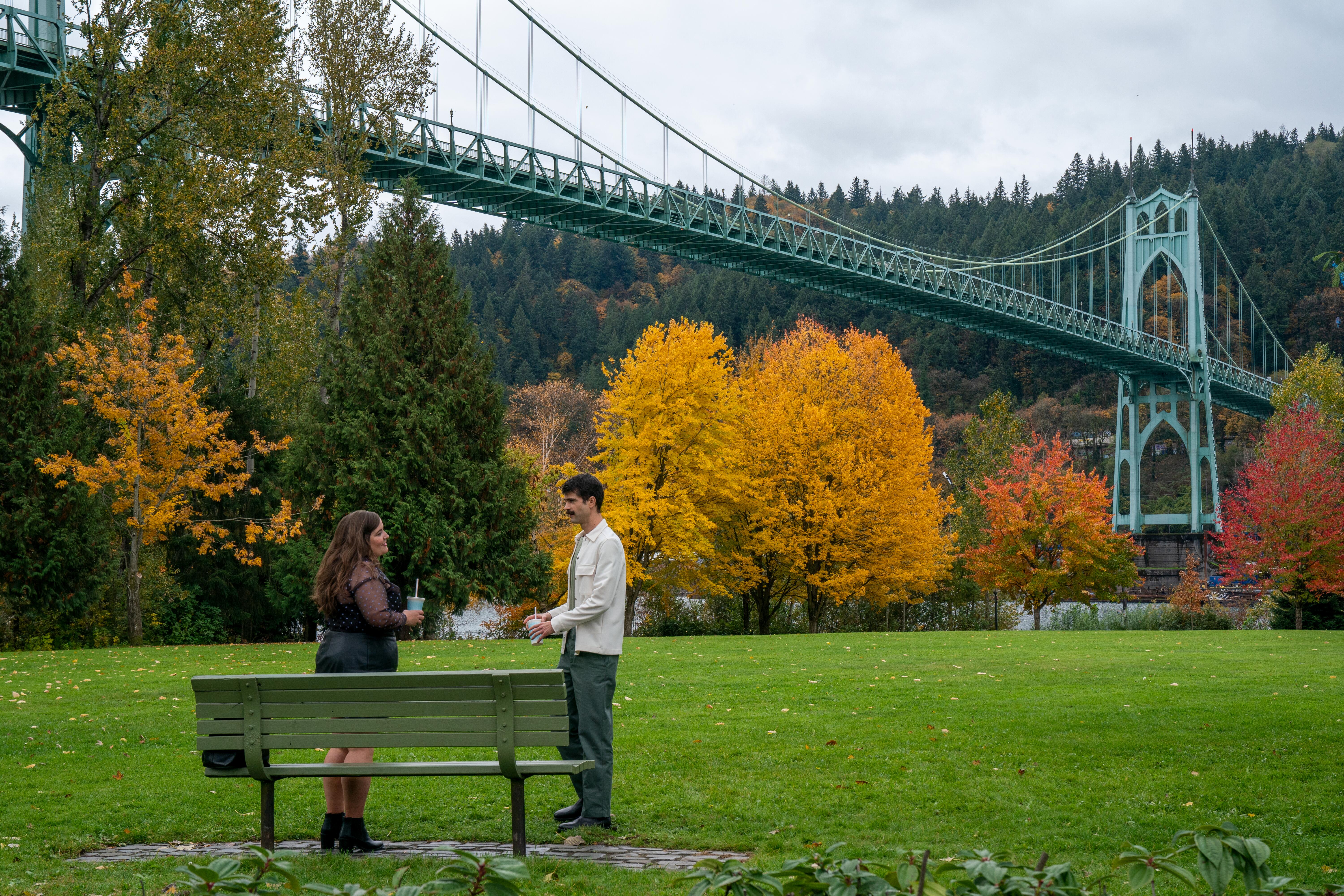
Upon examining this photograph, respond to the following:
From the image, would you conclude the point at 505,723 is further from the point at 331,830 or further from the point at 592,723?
the point at 331,830

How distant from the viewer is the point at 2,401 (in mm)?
17891

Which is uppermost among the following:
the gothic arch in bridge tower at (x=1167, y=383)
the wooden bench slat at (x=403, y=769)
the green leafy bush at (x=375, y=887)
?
the gothic arch in bridge tower at (x=1167, y=383)

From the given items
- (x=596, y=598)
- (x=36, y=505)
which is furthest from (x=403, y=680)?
(x=36, y=505)

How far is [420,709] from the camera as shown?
15.9 feet

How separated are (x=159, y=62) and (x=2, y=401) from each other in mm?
6424

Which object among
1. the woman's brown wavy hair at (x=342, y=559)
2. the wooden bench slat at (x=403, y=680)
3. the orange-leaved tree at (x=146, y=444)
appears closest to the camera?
the wooden bench slat at (x=403, y=680)

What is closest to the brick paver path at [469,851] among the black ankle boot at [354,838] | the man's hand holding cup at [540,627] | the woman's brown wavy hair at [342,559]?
the black ankle boot at [354,838]

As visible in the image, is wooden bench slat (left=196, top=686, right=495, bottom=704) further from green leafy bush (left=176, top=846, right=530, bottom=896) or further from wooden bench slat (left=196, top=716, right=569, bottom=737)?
green leafy bush (left=176, top=846, right=530, bottom=896)

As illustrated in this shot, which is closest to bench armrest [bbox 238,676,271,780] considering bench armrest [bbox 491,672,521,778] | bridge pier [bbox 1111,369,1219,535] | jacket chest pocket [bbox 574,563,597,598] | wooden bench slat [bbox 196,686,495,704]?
wooden bench slat [bbox 196,686,495,704]

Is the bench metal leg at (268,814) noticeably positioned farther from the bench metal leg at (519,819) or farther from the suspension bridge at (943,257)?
the suspension bridge at (943,257)

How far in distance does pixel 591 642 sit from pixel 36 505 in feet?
50.2

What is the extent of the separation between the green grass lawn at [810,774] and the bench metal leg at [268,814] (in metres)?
0.36

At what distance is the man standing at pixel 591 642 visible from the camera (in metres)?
5.51

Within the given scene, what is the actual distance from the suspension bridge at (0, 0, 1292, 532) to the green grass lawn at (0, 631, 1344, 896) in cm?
1750
